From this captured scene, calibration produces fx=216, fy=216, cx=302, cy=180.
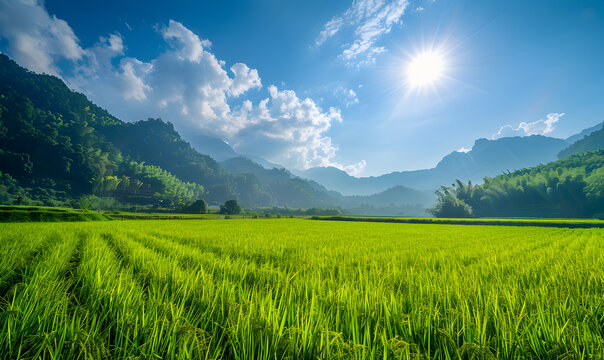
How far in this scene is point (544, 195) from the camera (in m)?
44.3

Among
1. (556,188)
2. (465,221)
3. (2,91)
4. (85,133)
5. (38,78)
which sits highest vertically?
(38,78)

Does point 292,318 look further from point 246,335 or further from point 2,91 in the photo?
point 2,91

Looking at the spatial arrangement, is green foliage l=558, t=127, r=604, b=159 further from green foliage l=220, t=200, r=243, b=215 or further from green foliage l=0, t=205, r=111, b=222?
green foliage l=0, t=205, r=111, b=222

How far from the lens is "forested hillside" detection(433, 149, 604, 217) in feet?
131

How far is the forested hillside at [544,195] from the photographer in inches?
1571

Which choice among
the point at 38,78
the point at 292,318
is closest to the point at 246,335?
the point at 292,318

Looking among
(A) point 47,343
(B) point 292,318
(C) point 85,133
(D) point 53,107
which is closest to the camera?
(A) point 47,343

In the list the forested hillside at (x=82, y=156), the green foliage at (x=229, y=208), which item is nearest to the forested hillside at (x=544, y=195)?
the green foliage at (x=229, y=208)

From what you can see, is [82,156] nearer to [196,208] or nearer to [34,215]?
[196,208]

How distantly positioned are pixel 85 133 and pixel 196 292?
355ft

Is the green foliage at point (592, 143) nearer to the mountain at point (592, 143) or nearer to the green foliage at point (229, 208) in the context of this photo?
A: the mountain at point (592, 143)

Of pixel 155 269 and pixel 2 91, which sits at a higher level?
pixel 2 91

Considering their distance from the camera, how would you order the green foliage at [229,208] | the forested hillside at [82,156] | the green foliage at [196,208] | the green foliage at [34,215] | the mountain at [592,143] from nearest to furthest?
1. the green foliage at [34,215]
2. the green foliage at [196,208]
3. the forested hillside at [82,156]
4. the green foliage at [229,208]
5. the mountain at [592,143]

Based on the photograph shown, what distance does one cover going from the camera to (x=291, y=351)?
3.70ft
